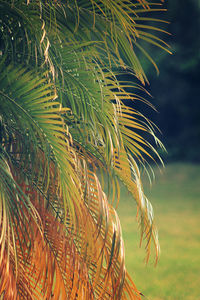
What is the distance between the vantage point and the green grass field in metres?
5.25

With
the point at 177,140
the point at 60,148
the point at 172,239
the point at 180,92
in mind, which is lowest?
the point at 172,239

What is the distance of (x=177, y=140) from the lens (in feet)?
46.7

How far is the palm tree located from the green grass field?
A: 1.14 ft

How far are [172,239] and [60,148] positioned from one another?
6021mm

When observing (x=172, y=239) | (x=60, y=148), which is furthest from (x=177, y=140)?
(x=60, y=148)

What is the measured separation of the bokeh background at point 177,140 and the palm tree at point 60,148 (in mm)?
4662

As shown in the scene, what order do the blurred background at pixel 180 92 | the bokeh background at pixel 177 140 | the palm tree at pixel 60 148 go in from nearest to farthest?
1. the palm tree at pixel 60 148
2. the bokeh background at pixel 177 140
3. the blurred background at pixel 180 92

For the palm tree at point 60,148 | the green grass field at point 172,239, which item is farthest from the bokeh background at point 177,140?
the palm tree at point 60,148

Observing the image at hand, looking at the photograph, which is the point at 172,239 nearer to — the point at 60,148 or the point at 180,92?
the point at 60,148

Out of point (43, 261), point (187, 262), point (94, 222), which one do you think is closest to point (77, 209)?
point (94, 222)

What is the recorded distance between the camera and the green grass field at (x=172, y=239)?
5.25m

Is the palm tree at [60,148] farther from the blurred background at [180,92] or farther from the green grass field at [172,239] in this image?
the blurred background at [180,92]

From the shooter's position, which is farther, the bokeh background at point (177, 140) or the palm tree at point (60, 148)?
the bokeh background at point (177, 140)

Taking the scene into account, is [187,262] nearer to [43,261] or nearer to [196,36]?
[43,261]
